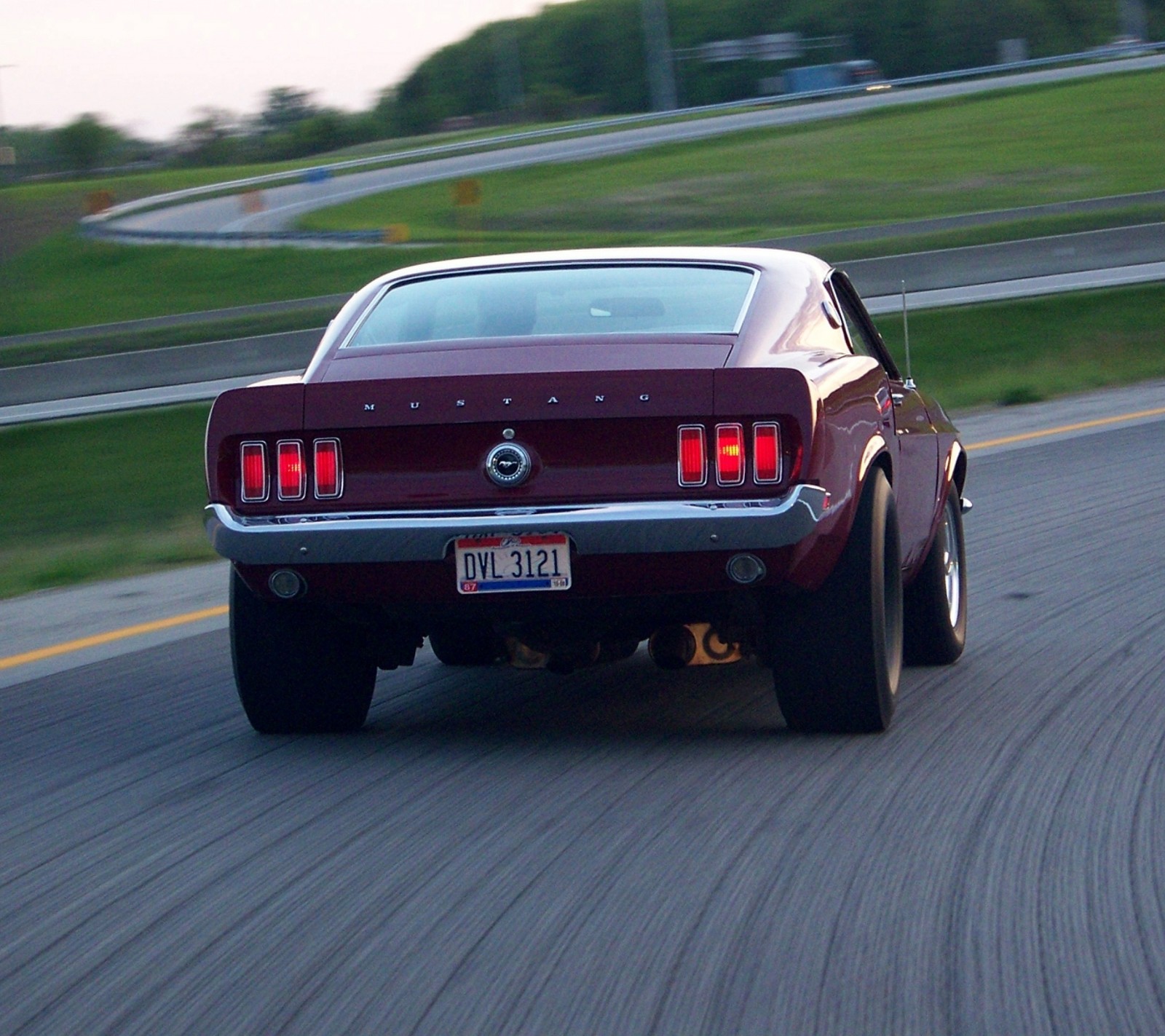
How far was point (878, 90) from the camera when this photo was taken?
5828cm

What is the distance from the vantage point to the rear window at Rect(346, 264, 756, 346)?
575 centimetres

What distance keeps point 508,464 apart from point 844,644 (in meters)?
1.08

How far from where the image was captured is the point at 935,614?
6.91 metres

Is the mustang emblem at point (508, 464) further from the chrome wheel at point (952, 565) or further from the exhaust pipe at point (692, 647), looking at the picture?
the chrome wheel at point (952, 565)

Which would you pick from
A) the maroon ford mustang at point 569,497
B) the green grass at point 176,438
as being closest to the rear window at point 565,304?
the maroon ford mustang at point 569,497

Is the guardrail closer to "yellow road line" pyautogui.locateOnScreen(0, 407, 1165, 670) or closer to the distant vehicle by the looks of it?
the distant vehicle

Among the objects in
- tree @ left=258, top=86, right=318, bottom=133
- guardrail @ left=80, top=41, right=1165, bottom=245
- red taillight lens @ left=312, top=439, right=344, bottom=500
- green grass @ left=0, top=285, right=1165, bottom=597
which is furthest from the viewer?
tree @ left=258, top=86, right=318, bottom=133

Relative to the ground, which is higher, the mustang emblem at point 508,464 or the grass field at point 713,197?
the mustang emblem at point 508,464

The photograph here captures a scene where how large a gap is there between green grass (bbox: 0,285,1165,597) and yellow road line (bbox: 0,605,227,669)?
169 centimetres

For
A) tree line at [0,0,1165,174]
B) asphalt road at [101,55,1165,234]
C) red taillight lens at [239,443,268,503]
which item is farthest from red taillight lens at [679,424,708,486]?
tree line at [0,0,1165,174]

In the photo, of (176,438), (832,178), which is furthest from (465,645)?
(832,178)

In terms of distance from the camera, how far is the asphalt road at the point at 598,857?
11.7 ft

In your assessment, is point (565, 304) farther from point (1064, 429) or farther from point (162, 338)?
point (162, 338)

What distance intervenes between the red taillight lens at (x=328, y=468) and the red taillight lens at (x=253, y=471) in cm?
16
